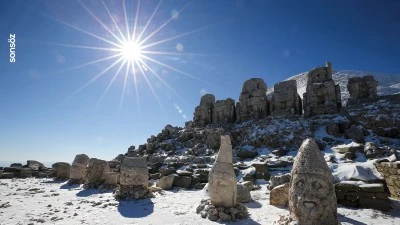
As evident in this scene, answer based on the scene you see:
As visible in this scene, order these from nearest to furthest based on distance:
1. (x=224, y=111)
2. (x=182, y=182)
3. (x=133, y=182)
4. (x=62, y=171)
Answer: (x=133, y=182) → (x=182, y=182) → (x=62, y=171) → (x=224, y=111)

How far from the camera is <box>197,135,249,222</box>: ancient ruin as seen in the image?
328 inches

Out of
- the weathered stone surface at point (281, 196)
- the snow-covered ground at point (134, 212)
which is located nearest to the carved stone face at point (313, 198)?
the snow-covered ground at point (134, 212)

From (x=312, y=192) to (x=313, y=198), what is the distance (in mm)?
140

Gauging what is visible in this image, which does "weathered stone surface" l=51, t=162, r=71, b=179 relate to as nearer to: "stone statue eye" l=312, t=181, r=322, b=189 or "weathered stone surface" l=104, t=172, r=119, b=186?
"weathered stone surface" l=104, t=172, r=119, b=186

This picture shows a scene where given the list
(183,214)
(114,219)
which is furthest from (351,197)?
(114,219)

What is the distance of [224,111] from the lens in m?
37.3

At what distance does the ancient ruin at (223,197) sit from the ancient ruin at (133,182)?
4393 mm

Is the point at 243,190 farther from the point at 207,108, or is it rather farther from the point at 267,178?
the point at 207,108

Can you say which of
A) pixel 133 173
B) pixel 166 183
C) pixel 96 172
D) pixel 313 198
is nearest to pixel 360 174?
pixel 313 198

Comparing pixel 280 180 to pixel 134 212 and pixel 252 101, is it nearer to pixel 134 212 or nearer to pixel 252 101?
pixel 134 212

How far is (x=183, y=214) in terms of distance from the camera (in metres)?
9.06

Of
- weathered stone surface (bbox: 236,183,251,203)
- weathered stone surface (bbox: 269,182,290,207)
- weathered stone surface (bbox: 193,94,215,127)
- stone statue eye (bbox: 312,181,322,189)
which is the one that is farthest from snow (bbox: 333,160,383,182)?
weathered stone surface (bbox: 193,94,215,127)

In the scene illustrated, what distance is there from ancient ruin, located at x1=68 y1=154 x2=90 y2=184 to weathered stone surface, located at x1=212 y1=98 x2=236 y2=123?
21019 millimetres

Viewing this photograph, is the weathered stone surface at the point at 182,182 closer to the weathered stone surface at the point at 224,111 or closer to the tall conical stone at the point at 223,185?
the tall conical stone at the point at 223,185
